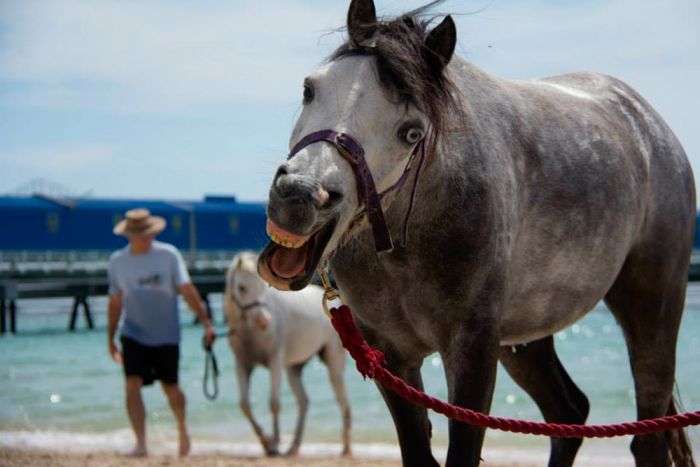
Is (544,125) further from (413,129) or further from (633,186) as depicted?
(413,129)

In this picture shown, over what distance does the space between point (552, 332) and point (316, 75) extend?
1.38 m

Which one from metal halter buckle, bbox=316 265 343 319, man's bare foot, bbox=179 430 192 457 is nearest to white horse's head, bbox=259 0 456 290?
metal halter buckle, bbox=316 265 343 319

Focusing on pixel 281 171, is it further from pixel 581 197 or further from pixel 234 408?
pixel 234 408

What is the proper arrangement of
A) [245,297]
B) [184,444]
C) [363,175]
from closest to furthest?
[363,175] < [184,444] < [245,297]

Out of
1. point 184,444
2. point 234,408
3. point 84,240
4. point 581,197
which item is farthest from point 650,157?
point 84,240

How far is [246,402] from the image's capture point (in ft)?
34.8

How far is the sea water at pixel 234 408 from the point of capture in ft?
36.4

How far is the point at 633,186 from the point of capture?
147 inches

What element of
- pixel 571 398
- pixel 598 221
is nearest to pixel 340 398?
pixel 571 398

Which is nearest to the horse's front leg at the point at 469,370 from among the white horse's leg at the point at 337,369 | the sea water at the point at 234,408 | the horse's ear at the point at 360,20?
the horse's ear at the point at 360,20

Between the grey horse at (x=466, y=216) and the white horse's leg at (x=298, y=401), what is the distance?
6.99m

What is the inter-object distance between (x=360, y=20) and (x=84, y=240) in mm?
42481

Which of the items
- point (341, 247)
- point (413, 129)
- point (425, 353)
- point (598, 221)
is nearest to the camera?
point (413, 129)

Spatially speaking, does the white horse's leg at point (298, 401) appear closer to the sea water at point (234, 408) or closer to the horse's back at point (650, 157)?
the sea water at point (234, 408)
